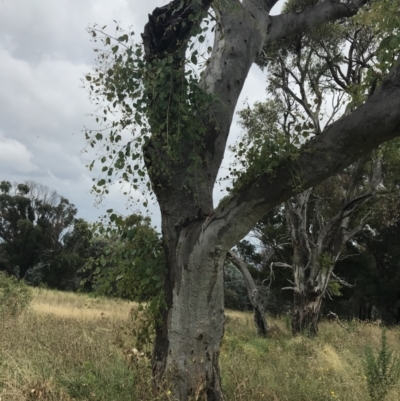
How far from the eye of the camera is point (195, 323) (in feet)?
12.7

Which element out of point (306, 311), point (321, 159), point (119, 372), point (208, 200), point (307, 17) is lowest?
point (119, 372)

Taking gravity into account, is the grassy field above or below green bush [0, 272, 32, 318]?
below

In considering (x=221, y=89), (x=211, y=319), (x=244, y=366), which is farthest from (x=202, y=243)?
(x=244, y=366)

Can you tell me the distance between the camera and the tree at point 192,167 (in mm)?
3725

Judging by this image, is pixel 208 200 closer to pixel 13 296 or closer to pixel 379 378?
pixel 379 378

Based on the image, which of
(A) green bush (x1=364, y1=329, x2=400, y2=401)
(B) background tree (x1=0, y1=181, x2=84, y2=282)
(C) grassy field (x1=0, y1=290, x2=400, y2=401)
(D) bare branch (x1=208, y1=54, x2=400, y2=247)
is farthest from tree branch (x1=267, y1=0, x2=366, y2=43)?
(B) background tree (x1=0, y1=181, x2=84, y2=282)

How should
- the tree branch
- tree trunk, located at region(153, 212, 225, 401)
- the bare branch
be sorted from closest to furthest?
the bare branch
tree trunk, located at region(153, 212, 225, 401)
the tree branch

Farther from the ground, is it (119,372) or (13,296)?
(13,296)

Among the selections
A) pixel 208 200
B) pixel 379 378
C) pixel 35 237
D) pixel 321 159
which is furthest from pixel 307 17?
pixel 35 237

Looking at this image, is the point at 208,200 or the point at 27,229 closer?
the point at 208,200

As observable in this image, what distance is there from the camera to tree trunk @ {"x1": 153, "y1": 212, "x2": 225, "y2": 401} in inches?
151

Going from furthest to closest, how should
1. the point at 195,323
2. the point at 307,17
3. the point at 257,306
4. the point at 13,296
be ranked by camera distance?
the point at 257,306 → the point at 13,296 → the point at 307,17 → the point at 195,323

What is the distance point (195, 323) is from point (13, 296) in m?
9.38

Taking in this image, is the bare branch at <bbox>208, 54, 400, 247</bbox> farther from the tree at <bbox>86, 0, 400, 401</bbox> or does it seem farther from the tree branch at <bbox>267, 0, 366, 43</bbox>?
the tree branch at <bbox>267, 0, 366, 43</bbox>
